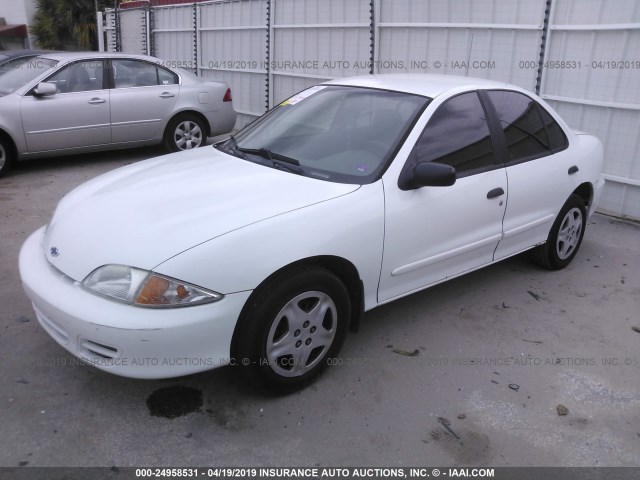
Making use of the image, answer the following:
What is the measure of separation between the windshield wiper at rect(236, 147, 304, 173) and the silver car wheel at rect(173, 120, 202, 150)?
196 inches

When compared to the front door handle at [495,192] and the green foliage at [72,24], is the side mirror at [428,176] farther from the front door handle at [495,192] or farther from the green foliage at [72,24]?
the green foliage at [72,24]

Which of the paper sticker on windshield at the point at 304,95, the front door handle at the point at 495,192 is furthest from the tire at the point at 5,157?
the front door handle at the point at 495,192

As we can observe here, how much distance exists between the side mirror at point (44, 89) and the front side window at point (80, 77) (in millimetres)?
221

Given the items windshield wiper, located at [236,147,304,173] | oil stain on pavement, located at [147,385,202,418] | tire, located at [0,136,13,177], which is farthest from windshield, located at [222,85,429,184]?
tire, located at [0,136,13,177]

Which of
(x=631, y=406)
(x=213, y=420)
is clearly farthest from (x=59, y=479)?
(x=631, y=406)

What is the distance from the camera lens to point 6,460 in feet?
8.52

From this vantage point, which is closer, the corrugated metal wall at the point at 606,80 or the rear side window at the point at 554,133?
the rear side window at the point at 554,133

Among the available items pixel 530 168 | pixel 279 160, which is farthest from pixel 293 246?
pixel 530 168

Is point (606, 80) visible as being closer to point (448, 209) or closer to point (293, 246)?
point (448, 209)

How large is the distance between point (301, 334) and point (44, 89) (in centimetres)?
558

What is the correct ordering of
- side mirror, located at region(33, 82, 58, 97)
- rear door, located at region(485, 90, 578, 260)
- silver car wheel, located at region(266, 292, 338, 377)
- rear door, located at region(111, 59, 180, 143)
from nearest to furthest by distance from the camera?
1. silver car wheel, located at region(266, 292, 338, 377)
2. rear door, located at region(485, 90, 578, 260)
3. side mirror, located at region(33, 82, 58, 97)
4. rear door, located at region(111, 59, 180, 143)

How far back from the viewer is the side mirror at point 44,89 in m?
7.04

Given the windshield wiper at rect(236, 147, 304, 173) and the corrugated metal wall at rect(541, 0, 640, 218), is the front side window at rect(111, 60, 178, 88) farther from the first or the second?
the corrugated metal wall at rect(541, 0, 640, 218)

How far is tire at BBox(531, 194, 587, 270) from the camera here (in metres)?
4.68
